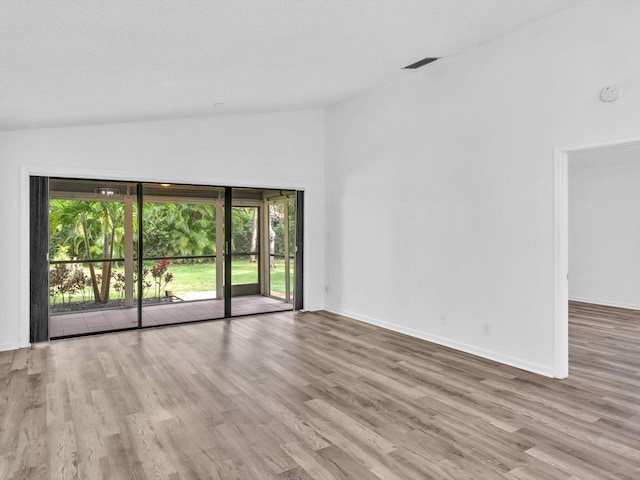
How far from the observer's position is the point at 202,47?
2896 mm

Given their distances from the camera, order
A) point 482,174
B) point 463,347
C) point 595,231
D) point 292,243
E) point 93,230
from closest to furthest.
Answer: point 482,174 → point 463,347 → point 93,230 → point 292,243 → point 595,231

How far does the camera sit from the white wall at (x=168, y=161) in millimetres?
4707

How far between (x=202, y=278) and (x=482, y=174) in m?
4.20

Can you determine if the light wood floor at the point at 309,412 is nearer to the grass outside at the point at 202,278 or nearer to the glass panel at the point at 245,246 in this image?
the grass outside at the point at 202,278

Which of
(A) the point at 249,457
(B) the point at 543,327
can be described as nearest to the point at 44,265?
(A) the point at 249,457

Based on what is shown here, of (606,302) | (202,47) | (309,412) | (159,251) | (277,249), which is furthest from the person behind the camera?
(606,302)

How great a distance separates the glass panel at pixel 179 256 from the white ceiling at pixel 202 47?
4.24ft

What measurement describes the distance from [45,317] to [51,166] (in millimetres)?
1751

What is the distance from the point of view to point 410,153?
17.4 feet

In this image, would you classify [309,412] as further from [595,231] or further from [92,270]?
[595,231]

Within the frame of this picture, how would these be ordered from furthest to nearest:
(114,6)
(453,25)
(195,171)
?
(195,171) < (453,25) < (114,6)

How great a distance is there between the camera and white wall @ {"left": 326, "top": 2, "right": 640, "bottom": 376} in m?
3.57

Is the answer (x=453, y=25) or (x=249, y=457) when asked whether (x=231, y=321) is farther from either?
(x=453, y=25)

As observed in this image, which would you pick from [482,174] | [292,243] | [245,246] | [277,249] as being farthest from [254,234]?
[482,174]
